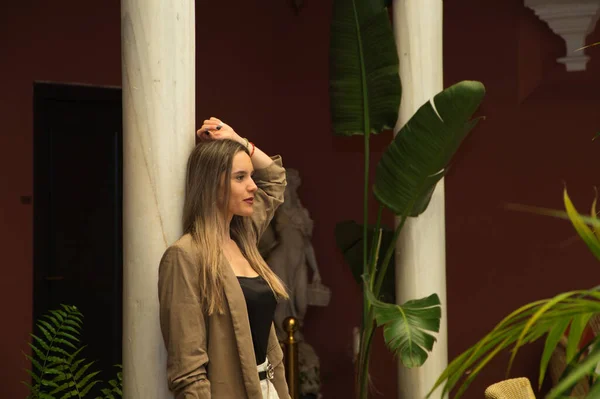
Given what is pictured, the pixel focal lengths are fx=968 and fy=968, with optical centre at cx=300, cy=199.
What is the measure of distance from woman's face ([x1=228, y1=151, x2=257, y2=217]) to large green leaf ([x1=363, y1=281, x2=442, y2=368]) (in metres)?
0.97

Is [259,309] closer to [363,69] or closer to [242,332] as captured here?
[242,332]

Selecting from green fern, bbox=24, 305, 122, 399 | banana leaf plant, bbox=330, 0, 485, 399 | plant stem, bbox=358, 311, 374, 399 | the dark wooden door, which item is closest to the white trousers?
green fern, bbox=24, 305, 122, 399

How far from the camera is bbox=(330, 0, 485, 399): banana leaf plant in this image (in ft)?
12.0

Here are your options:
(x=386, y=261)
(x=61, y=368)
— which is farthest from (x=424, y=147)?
(x=61, y=368)

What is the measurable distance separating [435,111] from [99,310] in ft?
9.68

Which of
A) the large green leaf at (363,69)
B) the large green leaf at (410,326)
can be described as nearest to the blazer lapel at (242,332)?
the large green leaf at (410,326)

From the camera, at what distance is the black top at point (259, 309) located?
2.87m

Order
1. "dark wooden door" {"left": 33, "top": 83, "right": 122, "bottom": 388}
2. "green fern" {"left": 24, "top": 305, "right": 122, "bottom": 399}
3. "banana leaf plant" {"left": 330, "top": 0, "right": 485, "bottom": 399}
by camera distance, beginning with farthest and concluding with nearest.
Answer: "dark wooden door" {"left": 33, "top": 83, "right": 122, "bottom": 388}, "banana leaf plant" {"left": 330, "top": 0, "right": 485, "bottom": 399}, "green fern" {"left": 24, "top": 305, "right": 122, "bottom": 399}

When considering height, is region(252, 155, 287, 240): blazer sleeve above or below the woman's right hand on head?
below

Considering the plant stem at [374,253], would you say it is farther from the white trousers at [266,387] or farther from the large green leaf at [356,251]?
the white trousers at [266,387]

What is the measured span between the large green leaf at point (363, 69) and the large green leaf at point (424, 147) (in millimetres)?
237

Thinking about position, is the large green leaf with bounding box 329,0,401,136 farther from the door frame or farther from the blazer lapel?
the door frame

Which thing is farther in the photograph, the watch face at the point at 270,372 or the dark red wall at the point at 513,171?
the dark red wall at the point at 513,171

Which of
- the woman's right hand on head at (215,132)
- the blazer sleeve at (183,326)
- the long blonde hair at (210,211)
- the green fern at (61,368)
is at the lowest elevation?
the green fern at (61,368)
